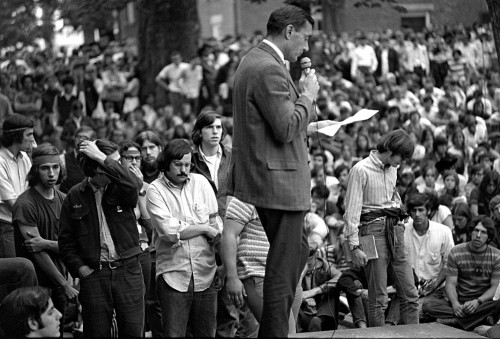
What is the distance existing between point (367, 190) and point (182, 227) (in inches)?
73.8

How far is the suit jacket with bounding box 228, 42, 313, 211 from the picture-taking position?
521 centimetres

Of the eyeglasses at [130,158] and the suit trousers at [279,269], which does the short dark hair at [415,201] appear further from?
the suit trousers at [279,269]

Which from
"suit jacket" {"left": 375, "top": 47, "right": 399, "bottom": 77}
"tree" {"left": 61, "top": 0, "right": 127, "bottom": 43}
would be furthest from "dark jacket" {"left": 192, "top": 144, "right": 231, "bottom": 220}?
"suit jacket" {"left": 375, "top": 47, "right": 399, "bottom": 77}

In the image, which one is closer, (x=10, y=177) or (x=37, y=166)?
(x=37, y=166)

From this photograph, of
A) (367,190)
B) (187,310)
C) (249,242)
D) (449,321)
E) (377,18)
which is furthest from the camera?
(377,18)

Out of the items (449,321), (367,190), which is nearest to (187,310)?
(367,190)

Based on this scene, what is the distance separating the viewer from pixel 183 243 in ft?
22.5

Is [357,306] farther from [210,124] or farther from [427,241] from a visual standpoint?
[210,124]

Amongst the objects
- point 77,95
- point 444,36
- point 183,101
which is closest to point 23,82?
point 77,95

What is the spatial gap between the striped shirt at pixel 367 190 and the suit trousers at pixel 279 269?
2585 mm

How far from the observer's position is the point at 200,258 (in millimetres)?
6859

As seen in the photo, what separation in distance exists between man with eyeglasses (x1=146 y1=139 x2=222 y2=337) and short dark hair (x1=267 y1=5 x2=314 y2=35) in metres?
1.73

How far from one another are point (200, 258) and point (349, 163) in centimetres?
860

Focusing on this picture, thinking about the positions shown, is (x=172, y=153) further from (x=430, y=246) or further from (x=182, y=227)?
(x=430, y=246)
